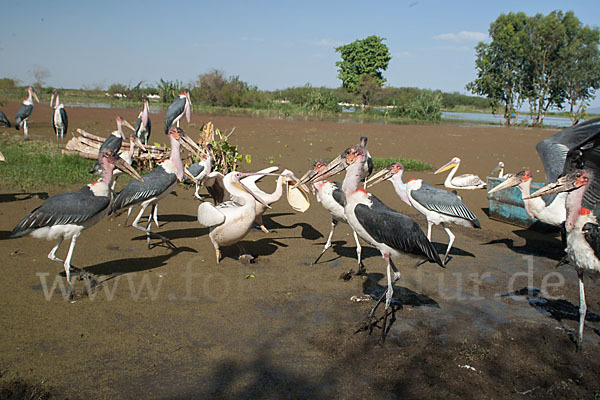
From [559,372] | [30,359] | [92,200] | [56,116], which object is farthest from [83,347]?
[56,116]

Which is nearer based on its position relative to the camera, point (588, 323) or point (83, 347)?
point (83, 347)

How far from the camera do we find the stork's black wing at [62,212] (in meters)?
4.67

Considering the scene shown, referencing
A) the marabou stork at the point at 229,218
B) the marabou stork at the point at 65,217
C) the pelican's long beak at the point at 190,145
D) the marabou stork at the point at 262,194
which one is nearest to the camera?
the marabou stork at the point at 65,217

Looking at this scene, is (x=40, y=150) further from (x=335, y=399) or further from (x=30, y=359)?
(x=335, y=399)

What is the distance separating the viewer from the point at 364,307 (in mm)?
4742

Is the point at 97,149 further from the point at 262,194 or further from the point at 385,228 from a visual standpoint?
the point at 385,228

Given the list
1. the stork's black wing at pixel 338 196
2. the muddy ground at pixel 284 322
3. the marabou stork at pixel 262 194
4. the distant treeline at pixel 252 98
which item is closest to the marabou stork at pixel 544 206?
the muddy ground at pixel 284 322

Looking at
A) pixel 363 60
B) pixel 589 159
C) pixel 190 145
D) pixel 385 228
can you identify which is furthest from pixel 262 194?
pixel 363 60

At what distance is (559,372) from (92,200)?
4809 mm

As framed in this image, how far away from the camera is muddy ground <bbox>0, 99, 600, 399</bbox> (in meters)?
3.37

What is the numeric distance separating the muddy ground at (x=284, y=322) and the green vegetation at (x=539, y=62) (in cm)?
3039

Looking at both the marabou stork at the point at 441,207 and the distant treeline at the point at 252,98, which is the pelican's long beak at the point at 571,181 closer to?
the marabou stork at the point at 441,207

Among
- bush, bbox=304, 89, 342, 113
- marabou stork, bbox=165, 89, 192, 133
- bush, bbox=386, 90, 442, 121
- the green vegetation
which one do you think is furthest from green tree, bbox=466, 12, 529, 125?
marabou stork, bbox=165, 89, 192, 133

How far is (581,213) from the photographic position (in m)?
4.38
